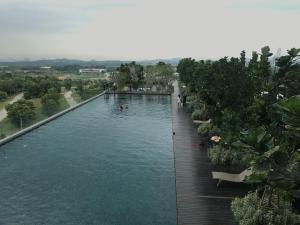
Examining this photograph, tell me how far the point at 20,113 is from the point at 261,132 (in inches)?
981

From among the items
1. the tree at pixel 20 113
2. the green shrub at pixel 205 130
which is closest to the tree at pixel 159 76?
the tree at pixel 20 113

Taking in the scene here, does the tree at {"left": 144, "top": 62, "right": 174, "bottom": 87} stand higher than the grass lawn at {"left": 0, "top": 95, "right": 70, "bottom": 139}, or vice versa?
the tree at {"left": 144, "top": 62, "right": 174, "bottom": 87}

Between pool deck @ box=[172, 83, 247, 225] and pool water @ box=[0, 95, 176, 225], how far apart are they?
62 centimetres

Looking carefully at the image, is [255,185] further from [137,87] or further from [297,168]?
[137,87]

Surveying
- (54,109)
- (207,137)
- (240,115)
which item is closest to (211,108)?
(207,137)

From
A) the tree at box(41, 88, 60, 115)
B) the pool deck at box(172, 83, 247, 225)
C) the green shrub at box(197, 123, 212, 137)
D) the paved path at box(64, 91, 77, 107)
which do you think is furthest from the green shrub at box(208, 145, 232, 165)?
the paved path at box(64, 91, 77, 107)

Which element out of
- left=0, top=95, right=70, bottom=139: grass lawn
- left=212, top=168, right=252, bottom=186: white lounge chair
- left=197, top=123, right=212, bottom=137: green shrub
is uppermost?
left=0, top=95, right=70, bottom=139: grass lawn

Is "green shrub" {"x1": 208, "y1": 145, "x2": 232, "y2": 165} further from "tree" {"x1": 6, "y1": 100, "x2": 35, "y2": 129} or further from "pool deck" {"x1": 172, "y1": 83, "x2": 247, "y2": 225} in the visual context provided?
"tree" {"x1": 6, "y1": 100, "x2": 35, "y2": 129}

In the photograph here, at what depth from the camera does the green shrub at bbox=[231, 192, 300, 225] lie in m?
12.9

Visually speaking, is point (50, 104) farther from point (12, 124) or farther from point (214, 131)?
point (214, 131)

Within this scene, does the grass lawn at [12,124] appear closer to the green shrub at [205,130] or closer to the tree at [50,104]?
the tree at [50,104]

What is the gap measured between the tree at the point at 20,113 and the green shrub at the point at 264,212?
2298cm

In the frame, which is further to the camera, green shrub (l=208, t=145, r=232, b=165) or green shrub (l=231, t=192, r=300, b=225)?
green shrub (l=208, t=145, r=232, b=165)

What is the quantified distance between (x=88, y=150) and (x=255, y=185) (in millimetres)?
14049
